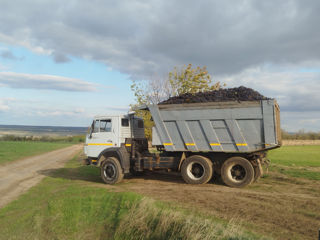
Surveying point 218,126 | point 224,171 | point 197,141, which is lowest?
point 224,171

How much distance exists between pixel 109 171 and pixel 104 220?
4.31 metres

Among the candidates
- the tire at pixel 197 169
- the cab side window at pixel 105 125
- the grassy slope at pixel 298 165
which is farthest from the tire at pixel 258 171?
the cab side window at pixel 105 125

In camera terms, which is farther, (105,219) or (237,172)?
(237,172)

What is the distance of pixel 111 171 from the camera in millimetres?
12016

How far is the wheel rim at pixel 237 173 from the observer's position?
1062cm

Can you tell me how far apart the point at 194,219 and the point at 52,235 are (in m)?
3.84

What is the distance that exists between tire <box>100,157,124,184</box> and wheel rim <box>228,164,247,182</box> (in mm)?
4505

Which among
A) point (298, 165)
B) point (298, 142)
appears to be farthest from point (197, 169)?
point (298, 142)

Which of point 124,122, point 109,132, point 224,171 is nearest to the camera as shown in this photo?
point 224,171

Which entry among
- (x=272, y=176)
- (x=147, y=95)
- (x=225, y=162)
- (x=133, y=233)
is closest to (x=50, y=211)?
(x=133, y=233)

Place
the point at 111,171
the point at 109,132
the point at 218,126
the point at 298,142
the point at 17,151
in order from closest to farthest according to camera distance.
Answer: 1. the point at 218,126
2. the point at 111,171
3. the point at 109,132
4. the point at 17,151
5. the point at 298,142

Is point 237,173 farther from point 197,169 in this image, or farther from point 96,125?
point 96,125

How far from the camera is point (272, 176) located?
1293cm

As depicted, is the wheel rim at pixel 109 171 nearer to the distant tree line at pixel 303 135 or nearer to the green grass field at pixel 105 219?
the green grass field at pixel 105 219
